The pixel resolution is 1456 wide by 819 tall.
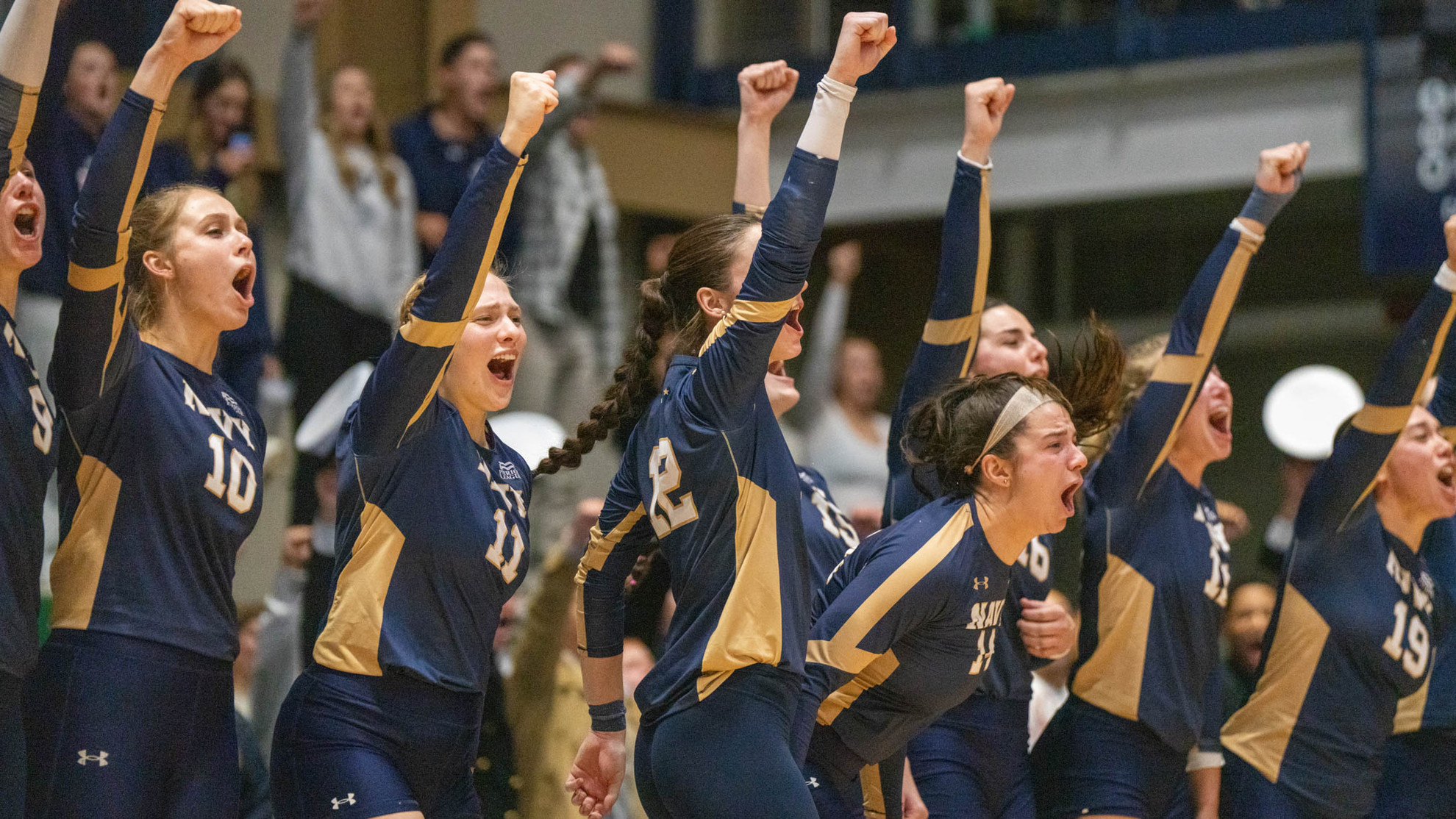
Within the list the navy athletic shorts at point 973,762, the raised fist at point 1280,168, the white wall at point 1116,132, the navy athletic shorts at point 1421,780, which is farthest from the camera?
the white wall at point 1116,132

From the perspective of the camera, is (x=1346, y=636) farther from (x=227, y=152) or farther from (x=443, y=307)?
(x=227, y=152)

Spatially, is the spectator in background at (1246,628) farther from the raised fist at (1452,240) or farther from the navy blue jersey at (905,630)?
the navy blue jersey at (905,630)

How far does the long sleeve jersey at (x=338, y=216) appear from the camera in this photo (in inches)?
279

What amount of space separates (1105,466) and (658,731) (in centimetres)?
188

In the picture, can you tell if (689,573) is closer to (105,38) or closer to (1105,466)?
(1105,466)

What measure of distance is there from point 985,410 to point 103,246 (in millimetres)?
1868

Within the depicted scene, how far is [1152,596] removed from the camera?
4.59m

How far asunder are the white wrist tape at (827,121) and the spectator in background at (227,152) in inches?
152

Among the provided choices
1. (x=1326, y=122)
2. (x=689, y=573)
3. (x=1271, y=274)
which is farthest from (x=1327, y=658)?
(x=1271, y=274)

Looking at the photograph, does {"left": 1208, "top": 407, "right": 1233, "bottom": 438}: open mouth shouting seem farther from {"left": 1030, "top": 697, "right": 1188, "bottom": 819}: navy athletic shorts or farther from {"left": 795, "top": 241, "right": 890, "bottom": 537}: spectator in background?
{"left": 795, "top": 241, "right": 890, "bottom": 537}: spectator in background

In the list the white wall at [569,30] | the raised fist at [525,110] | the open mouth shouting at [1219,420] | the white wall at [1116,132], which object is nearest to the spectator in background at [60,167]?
the raised fist at [525,110]

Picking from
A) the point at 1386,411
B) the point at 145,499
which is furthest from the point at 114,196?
the point at 1386,411

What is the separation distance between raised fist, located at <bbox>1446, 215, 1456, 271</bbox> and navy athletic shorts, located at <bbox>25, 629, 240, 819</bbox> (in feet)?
11.1

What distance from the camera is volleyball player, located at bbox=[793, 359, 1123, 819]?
3.57 meters
